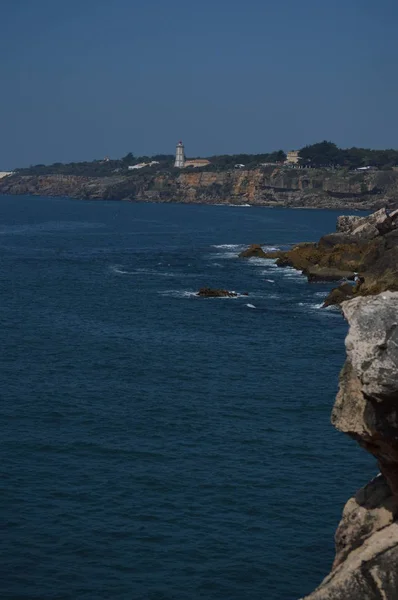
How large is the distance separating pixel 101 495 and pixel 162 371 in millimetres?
15813

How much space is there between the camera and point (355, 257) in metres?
82.6

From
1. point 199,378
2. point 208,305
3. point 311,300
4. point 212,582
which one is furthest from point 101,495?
point 311,300

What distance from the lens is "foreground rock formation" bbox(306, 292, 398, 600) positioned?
46.1 feet

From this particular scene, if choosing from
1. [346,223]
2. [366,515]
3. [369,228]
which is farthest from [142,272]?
[366,515]

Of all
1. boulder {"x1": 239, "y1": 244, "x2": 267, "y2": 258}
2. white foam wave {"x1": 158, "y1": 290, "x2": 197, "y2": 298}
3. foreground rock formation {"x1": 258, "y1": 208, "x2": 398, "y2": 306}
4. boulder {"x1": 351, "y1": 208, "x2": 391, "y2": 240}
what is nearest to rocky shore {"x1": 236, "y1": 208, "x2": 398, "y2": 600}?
foreground rock formation {"x1": 258, "y1": 208, "x2": 398, "y2": 306}

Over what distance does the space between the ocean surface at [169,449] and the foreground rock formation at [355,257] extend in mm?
3731

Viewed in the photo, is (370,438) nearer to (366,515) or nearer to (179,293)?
(366,515)

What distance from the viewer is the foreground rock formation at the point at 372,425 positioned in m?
14.1

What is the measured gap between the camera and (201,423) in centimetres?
3600

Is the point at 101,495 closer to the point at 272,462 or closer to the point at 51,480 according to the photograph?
the point at 51,480

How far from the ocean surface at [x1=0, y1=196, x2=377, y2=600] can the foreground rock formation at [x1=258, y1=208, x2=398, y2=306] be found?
12.2 ft

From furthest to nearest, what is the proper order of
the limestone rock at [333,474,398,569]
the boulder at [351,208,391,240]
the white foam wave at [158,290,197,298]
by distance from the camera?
the boulder at [351,208,391,240]
the white foam wave at [158,290,197,298]
the limestone rock at [333,474,398,569]

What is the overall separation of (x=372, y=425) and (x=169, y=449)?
1868 cm

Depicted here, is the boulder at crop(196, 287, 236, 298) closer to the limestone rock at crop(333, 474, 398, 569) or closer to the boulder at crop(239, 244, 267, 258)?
the boulder at crop(239, 244, 267, 258)
